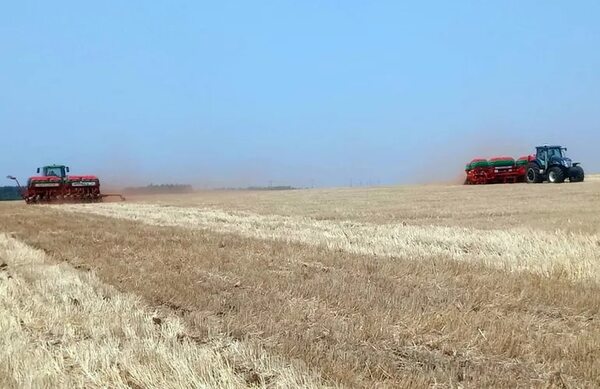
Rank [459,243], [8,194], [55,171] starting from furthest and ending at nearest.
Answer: [8,194], [55,171], [459,243]

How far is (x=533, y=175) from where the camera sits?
4528 centimetres

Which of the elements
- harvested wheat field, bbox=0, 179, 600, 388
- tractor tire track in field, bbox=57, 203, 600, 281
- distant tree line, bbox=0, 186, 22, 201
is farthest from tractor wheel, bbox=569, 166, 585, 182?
distant tree line, bbox=0, 186, 22, 201

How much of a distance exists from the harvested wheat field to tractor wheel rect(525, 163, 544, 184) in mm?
32845

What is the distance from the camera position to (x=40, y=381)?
4590 millimetres

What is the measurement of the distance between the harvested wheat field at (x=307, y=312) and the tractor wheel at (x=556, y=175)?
31860 millimetres

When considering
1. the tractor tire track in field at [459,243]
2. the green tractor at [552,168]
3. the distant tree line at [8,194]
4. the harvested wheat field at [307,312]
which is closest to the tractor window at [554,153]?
the green tractor at [552,168]

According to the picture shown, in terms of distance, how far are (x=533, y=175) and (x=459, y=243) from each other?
35352 mm

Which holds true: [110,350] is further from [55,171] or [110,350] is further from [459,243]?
[55,171]

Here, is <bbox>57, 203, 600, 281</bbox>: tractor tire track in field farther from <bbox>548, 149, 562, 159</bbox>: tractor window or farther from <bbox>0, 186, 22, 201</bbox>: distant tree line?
<bbox>0, 186, 22, 201</bbox>: distant tree line

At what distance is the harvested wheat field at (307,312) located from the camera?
485 centimetres

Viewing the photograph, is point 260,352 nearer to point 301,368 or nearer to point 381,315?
point 301,368

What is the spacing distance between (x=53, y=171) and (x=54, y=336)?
4211 cm

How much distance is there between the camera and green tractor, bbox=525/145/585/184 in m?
43.9

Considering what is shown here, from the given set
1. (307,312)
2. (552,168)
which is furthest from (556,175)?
(307,312)
